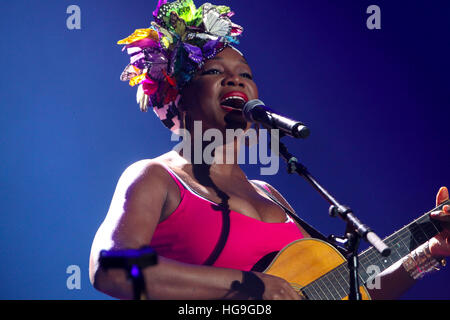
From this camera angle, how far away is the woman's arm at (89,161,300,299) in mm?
1398

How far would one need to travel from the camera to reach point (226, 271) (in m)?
1.52

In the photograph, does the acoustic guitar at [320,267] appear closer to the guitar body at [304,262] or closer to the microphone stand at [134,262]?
the guitar body at [304,262]

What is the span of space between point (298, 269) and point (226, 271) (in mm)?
408

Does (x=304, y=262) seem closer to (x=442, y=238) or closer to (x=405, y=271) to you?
(x=405, y=271)

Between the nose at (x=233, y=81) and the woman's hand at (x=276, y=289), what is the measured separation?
867mm

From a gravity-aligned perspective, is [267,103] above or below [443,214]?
above

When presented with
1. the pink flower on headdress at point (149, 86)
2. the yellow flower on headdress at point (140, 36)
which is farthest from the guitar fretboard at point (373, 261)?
the yellow flower on headdress at point (140, 36)

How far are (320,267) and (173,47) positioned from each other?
1.18 meters

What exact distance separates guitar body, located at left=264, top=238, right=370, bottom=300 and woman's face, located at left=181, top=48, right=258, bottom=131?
576 mm

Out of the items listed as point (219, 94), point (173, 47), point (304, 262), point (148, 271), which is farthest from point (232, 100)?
point (148, 271)

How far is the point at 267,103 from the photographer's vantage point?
309 cm

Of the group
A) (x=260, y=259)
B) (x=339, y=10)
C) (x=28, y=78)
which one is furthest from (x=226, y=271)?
(x=339, y=10)

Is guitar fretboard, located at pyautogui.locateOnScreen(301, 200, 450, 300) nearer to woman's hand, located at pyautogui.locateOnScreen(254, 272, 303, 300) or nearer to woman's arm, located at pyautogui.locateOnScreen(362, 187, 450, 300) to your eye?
woman's arm, located at pyautogui.locateOnScreen(362, 187, 450, 300)

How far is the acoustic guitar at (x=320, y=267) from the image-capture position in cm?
177
